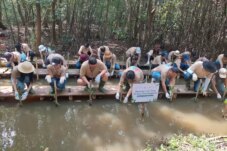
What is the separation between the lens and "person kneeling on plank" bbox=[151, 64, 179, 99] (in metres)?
7.42

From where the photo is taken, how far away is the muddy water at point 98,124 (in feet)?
18.3

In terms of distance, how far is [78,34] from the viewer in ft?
38.0

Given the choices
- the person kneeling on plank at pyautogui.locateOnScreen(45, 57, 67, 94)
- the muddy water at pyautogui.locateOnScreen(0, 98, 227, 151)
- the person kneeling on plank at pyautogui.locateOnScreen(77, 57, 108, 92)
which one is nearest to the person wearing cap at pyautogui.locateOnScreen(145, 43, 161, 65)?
the muddy water at pyautogui.locateOnScreen(0, 98, 227, 151)

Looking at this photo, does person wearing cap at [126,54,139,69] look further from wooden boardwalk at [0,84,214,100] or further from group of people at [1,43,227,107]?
wooden boardwalk at [0,84,214,100]

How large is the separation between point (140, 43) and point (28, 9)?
4.43 metres

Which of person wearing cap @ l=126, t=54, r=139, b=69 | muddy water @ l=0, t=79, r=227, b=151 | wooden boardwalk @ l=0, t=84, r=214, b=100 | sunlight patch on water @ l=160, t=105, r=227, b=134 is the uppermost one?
person wearing cap @ l=126, t=54, r=139, b=69

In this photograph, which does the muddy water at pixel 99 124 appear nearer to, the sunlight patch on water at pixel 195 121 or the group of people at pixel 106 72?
the sunlight patch on water at pixel 195 121

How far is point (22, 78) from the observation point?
22.6 feet

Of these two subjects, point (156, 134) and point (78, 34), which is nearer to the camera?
point (156, 134)

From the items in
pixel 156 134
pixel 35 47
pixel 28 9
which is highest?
pixel 28 9

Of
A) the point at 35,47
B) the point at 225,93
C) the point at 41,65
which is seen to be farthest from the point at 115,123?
the point at 35,47

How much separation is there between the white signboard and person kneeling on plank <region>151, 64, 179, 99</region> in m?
1.28

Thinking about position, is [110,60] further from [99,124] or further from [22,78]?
[99,124]

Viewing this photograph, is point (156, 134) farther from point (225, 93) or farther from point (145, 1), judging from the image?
point (145, 1)
